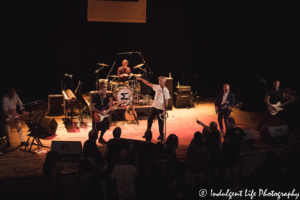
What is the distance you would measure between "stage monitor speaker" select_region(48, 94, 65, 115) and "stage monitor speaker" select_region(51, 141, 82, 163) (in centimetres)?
566

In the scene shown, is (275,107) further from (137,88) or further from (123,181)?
(123,181)

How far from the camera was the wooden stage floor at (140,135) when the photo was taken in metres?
7.55

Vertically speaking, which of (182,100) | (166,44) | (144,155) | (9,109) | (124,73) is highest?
(166,44)

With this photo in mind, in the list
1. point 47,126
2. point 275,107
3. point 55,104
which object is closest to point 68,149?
point 47,126

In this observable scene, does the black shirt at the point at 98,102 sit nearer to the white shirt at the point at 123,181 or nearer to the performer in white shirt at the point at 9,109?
the performer in white shirt at the point at 9,109

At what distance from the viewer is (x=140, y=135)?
10383mm

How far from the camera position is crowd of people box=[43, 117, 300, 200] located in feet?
16.6

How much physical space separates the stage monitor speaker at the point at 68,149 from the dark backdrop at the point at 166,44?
24.9 feet

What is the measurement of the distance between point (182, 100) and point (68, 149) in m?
8.05

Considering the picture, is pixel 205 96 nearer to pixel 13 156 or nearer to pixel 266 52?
pixel 266 52

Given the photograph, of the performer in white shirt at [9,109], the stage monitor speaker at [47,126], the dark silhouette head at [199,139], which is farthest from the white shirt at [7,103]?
the dark silhouette head at [199,139]

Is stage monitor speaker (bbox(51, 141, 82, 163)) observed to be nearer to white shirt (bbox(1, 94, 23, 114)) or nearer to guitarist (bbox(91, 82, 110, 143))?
guitarist (bbox(91, 82, 110, 143))

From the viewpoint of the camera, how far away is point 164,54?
15.8 meters

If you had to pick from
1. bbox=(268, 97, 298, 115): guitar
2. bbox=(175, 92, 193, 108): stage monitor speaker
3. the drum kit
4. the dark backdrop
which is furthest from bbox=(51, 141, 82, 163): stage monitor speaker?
bbox=(175, 92, 193, 108): stage monitor speaker
